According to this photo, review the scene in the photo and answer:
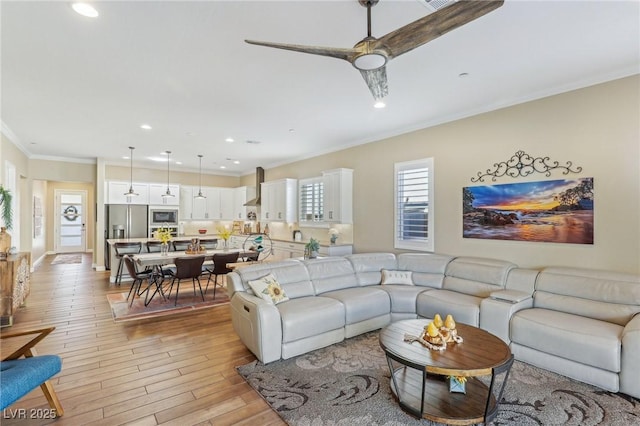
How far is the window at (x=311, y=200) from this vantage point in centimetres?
709

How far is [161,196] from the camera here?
9219mm

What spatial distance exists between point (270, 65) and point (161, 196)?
7419 millimetres

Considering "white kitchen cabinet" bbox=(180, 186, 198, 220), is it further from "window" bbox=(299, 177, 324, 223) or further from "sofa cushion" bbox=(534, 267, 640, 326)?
"sofa cushion" bbox=(534, 267, 640, 326)

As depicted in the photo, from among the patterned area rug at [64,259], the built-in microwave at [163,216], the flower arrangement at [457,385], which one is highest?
the built-in microwave at [163,216]

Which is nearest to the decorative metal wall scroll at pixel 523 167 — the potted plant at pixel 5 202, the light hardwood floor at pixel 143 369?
the light hardwood floor at pixel 143 369

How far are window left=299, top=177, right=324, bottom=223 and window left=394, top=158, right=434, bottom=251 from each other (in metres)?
1.91

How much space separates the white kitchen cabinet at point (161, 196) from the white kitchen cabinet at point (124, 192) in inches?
5.2

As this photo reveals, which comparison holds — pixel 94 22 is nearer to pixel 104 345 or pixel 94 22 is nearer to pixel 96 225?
pixel 104 345

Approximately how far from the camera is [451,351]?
8.12 ft

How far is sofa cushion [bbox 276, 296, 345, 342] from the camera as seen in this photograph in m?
3.32

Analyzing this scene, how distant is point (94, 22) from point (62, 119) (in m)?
A: 3.34

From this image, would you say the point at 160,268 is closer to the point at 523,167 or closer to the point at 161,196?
the point at 161,196

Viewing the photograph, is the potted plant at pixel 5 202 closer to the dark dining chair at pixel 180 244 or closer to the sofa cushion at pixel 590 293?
the dark dining chair at pixel 180 244

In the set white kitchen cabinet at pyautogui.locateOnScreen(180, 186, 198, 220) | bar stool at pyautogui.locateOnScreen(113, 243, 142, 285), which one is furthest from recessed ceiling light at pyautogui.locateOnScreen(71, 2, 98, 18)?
white kitchen cabinet at pyautogui.locateOnScreen(180, 186, 198, 220)
